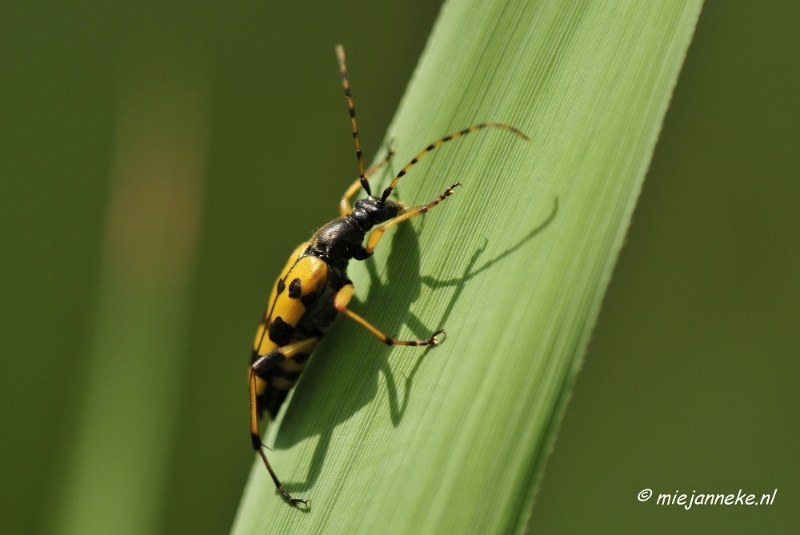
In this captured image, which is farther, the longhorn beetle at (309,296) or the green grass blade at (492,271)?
the longhorn beetle at (309,296)

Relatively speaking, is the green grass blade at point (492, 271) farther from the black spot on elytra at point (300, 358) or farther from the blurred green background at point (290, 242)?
the blurred green background at point (290, 242)

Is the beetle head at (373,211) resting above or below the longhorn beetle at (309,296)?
above

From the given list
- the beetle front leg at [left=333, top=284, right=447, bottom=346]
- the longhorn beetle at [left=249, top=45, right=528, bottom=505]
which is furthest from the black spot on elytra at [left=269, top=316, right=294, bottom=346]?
the beetle front leg at [left=333, top=284, right=447, bottom=346]

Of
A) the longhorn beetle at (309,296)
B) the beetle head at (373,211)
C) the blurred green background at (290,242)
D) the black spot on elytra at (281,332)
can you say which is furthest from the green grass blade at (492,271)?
the blurred green background at (290,242)

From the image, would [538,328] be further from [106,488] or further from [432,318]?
[106,488]

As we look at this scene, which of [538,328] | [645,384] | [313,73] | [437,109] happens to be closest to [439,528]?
[538,328]

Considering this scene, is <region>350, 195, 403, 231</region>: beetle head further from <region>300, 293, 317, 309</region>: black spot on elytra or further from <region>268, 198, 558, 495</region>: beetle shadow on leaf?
<region>300, 293, 317, 309</region>: black spot on elytra

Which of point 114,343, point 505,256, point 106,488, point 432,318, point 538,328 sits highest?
point 505,256
